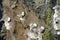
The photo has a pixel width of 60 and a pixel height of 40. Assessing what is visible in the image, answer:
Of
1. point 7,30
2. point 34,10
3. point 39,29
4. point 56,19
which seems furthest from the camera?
point 7,30

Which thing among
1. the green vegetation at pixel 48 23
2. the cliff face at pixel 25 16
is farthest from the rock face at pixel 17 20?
the green vegetation at pixel 48 23

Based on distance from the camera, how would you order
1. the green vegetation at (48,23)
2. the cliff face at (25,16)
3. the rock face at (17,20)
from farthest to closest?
the rock face at (17,20) < the cliff face at (25,16) < the green vegetation at (48,23)

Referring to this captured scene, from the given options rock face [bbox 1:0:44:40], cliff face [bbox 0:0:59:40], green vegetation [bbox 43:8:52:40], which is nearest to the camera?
green vegetation [bbox 43:8:52:40]

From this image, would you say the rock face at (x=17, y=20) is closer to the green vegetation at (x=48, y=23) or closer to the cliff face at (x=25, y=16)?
the cliff face at (x=25, y=16)

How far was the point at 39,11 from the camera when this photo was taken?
53.4 feet

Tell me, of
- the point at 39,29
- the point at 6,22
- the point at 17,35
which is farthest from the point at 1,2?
the point at 39,29

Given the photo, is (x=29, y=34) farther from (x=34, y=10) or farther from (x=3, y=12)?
(x=3, y=12)

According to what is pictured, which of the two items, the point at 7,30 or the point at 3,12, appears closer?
the point at 7,30

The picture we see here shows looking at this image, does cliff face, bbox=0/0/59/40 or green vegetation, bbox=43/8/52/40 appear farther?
cliff face, bbox=0/0/59/40

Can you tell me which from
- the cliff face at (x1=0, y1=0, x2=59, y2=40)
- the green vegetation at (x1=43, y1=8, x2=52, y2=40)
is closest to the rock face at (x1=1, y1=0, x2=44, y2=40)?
the cliff face at (x1=0, y1=0, x2=59, y2=40)

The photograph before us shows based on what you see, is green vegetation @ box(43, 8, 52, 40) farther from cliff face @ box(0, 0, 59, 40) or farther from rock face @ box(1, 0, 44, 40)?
rock face @ box(1, 0, 44, 40)

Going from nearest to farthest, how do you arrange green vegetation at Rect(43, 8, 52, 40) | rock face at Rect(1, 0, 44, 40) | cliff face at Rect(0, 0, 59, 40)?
green vegetation at Rect(43, 8, 52, 40)
cliff face at Rect(0, 0, 59, 40)
rock face at Rect(1, 0, 44, 40)

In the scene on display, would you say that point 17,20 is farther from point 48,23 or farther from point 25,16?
point 48,23

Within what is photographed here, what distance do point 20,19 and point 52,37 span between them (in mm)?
3952
